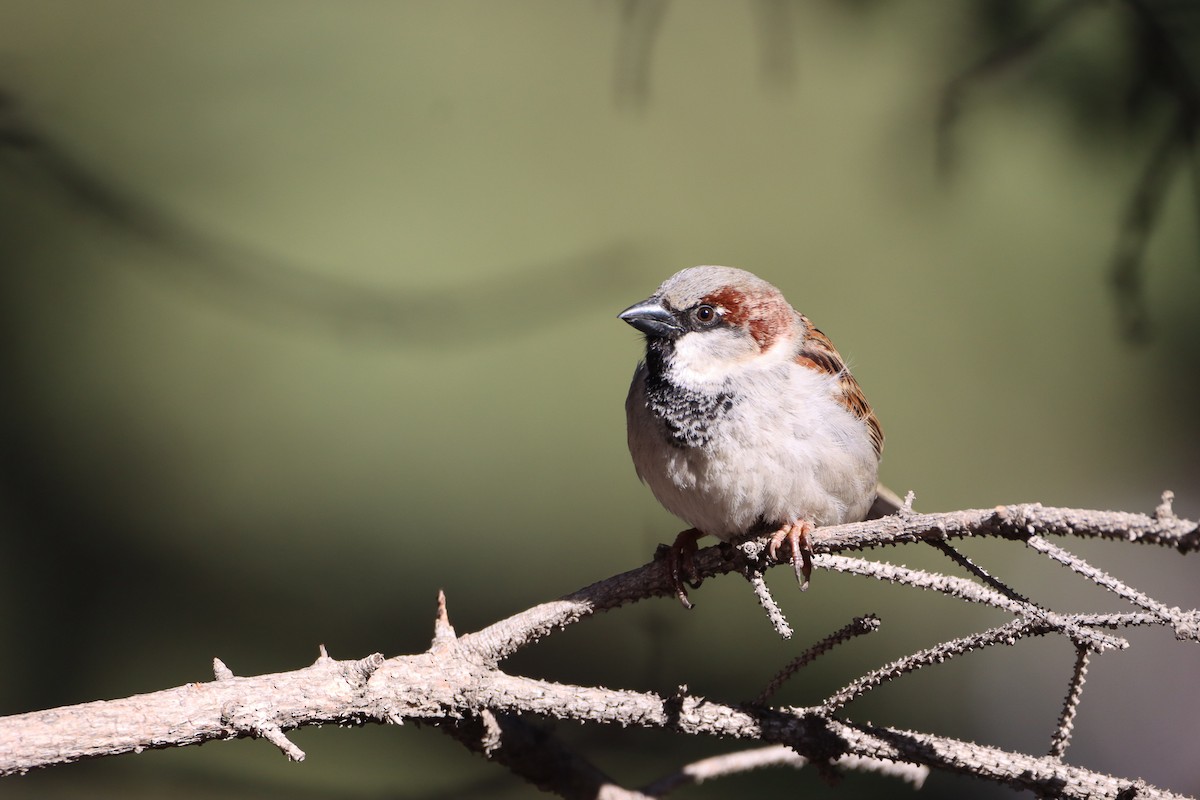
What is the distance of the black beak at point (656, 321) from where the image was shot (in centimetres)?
162

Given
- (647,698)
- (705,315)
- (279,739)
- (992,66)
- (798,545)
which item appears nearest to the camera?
(279,739)

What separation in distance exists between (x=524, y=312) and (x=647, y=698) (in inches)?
61.9

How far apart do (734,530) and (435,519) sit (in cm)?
126

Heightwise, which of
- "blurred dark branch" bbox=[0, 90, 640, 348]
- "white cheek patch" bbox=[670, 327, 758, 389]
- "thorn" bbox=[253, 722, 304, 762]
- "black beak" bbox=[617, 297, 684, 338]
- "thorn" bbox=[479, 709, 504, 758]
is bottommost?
"thorn" bbox=[479, 709, 504, 758]

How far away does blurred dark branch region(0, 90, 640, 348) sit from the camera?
2578 millimetres

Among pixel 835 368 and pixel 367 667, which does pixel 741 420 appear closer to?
pixel 835 368

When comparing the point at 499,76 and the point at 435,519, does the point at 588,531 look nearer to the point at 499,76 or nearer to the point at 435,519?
the point at 435,519

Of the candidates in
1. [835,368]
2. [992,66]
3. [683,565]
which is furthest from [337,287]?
[992,66]

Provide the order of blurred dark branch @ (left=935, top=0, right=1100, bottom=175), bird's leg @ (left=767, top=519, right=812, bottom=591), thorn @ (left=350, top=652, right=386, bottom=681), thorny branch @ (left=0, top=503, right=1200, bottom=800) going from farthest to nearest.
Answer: blurred dark branch @ (left=935, top=0, right=1100, bottom=175) < bird's leg @ (left=767, top=519, right=812, bottom=591) < thorn @ (left=350, top=652, right=386, bottom=681) < thorny branch @ (left=0, top=503, right=1200, bottom=800)

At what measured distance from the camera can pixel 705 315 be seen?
1639mm

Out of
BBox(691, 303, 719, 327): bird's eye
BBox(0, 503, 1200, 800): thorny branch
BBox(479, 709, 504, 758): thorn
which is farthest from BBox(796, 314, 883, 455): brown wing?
BBox(479, 709, 504, 758): thorn

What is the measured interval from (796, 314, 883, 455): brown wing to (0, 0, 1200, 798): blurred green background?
2.85 feet

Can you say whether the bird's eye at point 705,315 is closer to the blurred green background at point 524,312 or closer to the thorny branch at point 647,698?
the thorny branch at point 647,698

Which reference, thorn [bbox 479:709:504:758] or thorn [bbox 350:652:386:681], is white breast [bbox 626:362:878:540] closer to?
thorn [bbox 479:709:504:758]
